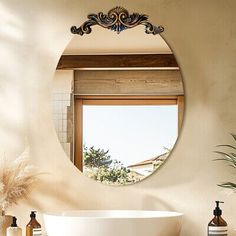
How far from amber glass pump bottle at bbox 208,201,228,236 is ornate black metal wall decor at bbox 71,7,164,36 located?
1.02m

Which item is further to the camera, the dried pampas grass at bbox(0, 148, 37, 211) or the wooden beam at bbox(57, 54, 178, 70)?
the wooden beam at bbox(57, 54, 178, 70)

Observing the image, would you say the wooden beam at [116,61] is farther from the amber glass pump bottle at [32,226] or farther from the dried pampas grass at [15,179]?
the amber glass pump bottle at [32,226]

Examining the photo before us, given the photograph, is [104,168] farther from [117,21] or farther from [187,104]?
[117,21]

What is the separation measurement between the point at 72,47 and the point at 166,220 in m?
1.10

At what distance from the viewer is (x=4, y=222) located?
3.53m

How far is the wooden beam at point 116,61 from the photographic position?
364cm

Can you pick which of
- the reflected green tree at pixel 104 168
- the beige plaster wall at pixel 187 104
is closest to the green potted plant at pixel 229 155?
the beige plaster wall at pixel 187 104

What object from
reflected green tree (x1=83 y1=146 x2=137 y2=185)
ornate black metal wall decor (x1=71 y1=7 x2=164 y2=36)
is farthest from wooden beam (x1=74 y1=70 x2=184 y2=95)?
reflected green tree (x1=83 y1=146 x2=137 y2=185)

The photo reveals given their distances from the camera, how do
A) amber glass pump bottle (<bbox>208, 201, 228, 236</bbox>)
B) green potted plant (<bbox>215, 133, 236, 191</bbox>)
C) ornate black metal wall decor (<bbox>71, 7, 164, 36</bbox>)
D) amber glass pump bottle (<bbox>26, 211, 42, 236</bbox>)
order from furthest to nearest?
ornate black metal wall decor (<bbox>71, 7, 164, 36</bbox>), green potted plant (<bbox>215, 133, 236, 191</bbox>), amber glass pump bottle (<bbox>26, 211, 42, 236</bbox>), amber glass pump bottle (<bbox>208, 201, 228, 236</bbox>)

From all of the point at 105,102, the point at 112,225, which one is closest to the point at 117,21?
the point at 105,102

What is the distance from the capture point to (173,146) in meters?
3.62

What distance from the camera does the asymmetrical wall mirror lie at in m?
3.63

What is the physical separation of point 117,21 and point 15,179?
101 centimetres

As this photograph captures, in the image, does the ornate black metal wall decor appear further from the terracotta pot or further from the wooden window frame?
the terracotta pot
